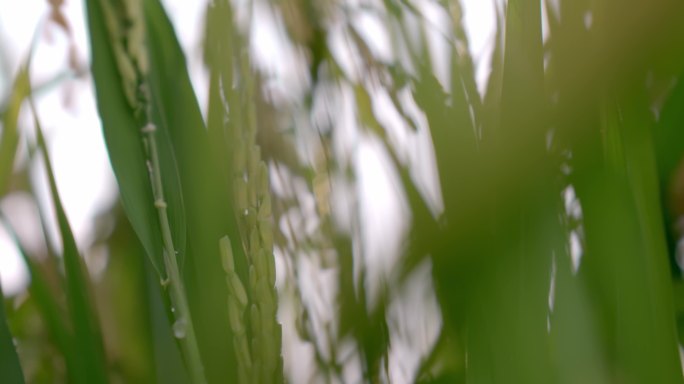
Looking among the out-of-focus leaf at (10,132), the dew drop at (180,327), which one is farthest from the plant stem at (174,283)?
the out-of-focus leaf at (10,132)

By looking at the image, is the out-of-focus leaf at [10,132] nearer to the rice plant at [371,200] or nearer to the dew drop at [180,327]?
the rice plant at [371,200]

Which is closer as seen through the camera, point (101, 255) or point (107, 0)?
point (107, 0)

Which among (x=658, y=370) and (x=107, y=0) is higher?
(x=107, y=0)

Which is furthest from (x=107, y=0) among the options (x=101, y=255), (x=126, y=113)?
(x=101, y=255)

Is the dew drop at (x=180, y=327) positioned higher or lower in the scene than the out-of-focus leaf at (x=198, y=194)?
lower

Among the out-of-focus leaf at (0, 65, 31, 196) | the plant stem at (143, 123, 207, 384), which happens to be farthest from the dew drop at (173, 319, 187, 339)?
the out-of-focus leaf at (0, 65, 31, 196)

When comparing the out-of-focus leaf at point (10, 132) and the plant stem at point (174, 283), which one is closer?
the plant stem at point (174, 283)

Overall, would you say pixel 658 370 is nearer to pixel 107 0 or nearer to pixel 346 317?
pixel 346 317
